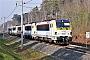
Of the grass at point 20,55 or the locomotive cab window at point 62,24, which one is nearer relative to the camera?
the grass at point 20,55

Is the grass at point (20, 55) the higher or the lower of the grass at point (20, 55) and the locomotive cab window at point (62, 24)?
the lower

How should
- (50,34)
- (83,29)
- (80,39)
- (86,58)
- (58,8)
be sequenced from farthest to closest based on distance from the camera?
(58,8) < (83,29) < (80,39) < (50,34) < (86,58)

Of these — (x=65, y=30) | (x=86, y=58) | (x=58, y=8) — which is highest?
(x=58, y=8)

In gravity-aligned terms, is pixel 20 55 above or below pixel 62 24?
below

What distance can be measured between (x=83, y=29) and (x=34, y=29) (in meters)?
9.82

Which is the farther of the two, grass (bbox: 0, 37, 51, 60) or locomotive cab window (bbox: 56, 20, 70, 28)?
locomotive cab window (bbox: 56, 20, 70, 28)

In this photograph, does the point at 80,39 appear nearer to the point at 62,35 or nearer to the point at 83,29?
the point at 83,29

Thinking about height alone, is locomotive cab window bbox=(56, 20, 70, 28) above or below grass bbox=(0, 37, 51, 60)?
above

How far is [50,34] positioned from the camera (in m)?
33.1

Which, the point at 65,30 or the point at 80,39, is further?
the point at 80,39

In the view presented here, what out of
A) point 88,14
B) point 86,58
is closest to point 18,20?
point 88,14

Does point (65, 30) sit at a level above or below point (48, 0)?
below

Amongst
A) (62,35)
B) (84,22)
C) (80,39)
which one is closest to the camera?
(62,35)

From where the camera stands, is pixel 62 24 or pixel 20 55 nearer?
pixel 20 55
